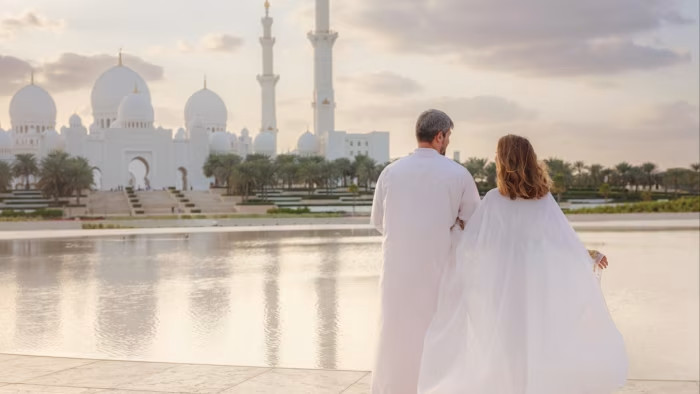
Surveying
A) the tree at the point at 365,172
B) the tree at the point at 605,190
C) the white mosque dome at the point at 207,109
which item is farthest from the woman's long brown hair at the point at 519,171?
the white mosque dome at the point at 207,109

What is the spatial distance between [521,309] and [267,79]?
236 ft

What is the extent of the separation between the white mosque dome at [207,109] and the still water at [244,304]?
56.7 m

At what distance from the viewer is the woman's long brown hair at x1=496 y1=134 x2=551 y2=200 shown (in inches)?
152

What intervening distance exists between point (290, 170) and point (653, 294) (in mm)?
46102

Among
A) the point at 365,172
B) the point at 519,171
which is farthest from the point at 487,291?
the point at 365,172

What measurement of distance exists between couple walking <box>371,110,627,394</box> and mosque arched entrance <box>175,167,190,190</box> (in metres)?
62.6

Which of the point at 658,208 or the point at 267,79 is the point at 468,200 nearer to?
the point at 658,208

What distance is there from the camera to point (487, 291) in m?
3.90

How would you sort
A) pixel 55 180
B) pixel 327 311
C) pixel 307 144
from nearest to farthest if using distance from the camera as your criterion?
pixel 327 311 → pixel 55 180 → pixel 307 144

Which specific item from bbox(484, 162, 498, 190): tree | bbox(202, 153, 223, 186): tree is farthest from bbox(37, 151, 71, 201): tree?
bbox(484, 162, 498, 190): tree

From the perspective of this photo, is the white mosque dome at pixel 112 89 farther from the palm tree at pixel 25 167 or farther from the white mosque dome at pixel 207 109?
the palm tree at pixel 25 167

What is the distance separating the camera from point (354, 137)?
85.8 metres

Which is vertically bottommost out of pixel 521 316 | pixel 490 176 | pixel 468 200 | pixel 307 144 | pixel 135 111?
pixel 521 316

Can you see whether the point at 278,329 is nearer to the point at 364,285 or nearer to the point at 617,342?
the point at 364,285
